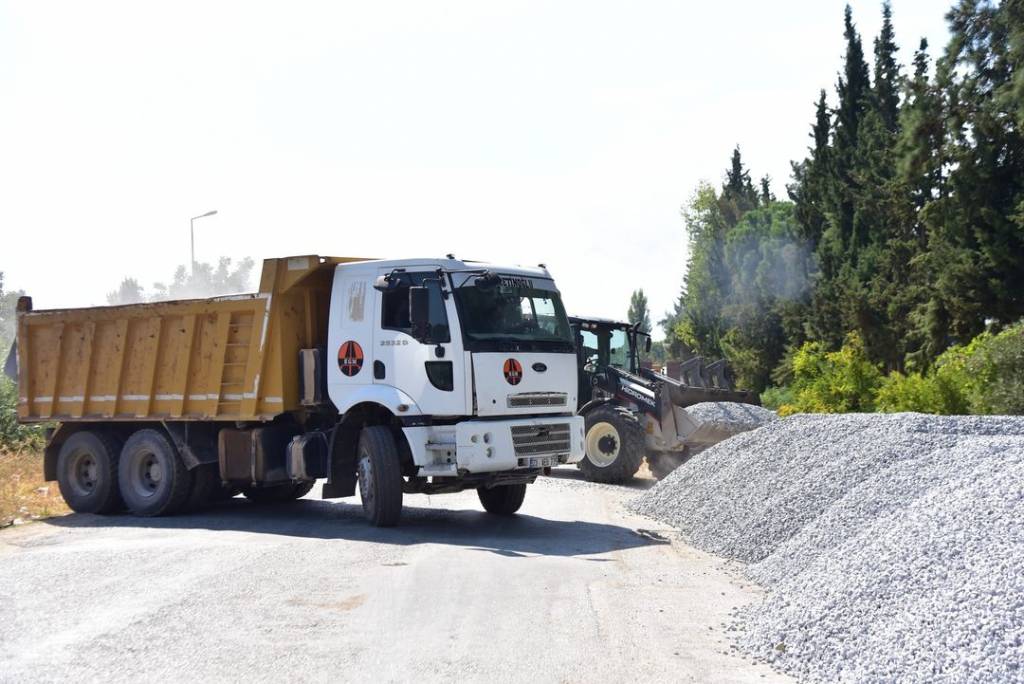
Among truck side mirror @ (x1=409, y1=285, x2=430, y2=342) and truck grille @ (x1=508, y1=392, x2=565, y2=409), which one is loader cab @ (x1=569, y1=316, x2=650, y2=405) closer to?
truck grille @ (x1=508, y1=392, x2=565, y2=409)

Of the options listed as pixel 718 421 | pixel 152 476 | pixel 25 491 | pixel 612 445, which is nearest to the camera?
pixel 152 476

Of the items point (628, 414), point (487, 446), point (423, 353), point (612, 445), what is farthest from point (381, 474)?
point (612, 445)

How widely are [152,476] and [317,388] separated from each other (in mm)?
3178

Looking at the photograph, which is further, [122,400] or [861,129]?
[861,129]

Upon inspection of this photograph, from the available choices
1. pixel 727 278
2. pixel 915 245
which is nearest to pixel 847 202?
pixel 915 245

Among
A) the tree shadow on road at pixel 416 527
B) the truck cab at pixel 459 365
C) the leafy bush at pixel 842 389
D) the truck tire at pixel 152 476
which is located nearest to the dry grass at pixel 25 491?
the tree shadow on road at pixel 416 527

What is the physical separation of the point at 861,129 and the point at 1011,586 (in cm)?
3412

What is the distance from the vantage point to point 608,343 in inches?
785

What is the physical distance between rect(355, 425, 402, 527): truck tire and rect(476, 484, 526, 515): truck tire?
1693 millimetres

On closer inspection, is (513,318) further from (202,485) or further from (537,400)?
(202,485)

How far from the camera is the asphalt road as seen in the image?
→ 6.68m

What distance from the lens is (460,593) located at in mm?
8750

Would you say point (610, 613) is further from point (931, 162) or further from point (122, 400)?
point (931, 162)

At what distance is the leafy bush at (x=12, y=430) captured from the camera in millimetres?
22422
